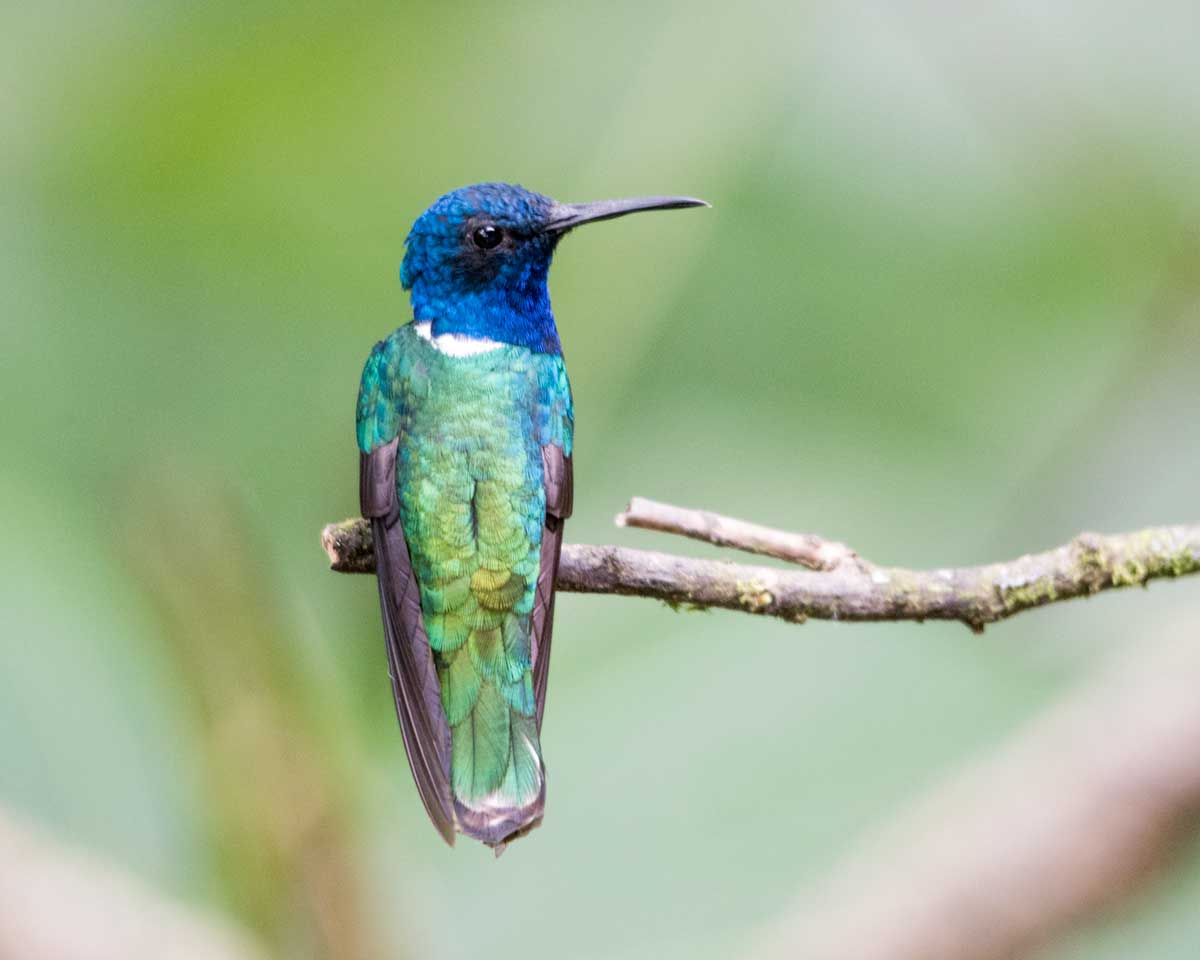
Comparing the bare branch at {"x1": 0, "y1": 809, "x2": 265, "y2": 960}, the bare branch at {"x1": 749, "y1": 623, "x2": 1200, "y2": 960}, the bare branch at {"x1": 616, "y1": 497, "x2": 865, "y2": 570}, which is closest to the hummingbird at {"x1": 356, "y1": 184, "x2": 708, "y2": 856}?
the bare branch at {"x1": 616, "y1": 497, "x2": 865, "y2": 570}

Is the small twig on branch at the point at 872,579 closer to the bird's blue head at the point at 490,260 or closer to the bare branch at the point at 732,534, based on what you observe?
the bare branch at the point at 732,534

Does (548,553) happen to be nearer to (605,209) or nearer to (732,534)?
(732,534)

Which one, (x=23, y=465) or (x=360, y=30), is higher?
(x=360, y=30)

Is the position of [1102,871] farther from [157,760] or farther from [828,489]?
[157,760]

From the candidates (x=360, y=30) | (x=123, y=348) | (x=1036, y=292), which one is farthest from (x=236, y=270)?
(x=1036, y=292)

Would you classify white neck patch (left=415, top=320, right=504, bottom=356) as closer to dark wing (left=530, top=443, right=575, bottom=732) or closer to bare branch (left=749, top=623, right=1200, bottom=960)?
dark wing (left=530, top=443, right=575, bottom=732)

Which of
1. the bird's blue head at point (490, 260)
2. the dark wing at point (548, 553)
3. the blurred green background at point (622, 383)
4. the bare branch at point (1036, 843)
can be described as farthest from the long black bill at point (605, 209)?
the bare branch at point (1036, 843)

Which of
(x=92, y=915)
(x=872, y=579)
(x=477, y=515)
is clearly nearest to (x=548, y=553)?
(x=477, y=515)
